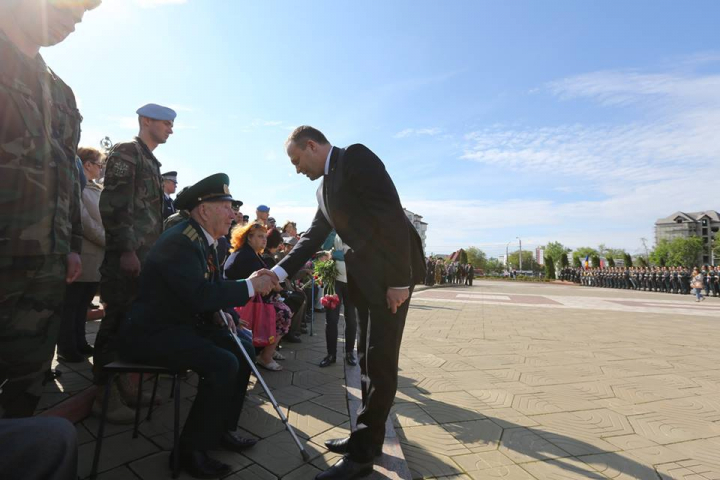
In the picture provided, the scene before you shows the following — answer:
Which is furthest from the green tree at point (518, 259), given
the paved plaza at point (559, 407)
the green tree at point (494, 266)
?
the paved plaza at point (559, 407)

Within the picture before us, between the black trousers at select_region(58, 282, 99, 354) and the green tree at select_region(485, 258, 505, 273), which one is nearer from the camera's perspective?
the black trousers at select_region(58, 282, 99, 354)

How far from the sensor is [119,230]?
2871 millimetres

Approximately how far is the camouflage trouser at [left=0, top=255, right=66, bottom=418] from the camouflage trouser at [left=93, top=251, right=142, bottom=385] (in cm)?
102

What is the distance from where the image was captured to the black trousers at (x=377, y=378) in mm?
2389

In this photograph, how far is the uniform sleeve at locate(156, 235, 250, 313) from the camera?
2262 mm

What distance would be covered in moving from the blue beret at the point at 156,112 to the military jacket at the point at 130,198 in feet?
0.75

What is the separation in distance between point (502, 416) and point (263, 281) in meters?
2.39

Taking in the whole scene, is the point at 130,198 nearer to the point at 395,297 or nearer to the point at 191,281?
the point at 191,281

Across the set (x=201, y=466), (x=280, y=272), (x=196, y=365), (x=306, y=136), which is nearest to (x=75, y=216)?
(x=196, y=365)

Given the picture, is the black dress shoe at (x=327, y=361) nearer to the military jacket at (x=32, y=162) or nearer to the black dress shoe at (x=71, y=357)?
the black dress shoe at (x=71, y=357)

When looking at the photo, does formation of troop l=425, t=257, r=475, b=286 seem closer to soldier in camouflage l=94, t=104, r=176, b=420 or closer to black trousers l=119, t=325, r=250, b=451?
soldier in camouflage l=94, t=104, r=176, b=420

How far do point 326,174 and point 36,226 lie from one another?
1595 millimetres

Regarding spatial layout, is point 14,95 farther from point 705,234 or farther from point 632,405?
point 705,234

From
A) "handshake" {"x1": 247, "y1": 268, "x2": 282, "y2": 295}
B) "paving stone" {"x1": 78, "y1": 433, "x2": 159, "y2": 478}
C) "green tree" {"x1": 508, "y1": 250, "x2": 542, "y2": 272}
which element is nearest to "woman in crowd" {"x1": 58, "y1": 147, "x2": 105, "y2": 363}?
"paving stone" {"x1": 78, "y1": 433, "x2": 159, "y2": 478}
